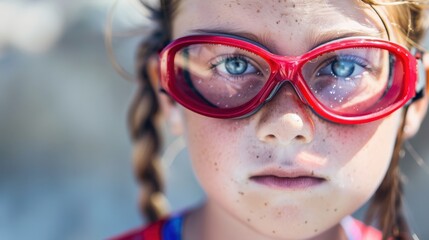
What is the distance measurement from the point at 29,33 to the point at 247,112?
5.18ft

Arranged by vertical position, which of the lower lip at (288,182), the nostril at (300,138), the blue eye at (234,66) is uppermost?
the blue eye at (234,66)

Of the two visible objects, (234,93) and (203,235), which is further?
(203,235)

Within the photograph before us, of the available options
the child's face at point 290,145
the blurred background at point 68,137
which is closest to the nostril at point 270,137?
the child's face at point 290,145

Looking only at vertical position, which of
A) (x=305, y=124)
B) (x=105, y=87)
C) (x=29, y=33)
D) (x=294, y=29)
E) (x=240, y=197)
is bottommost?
(x=105, y=87)

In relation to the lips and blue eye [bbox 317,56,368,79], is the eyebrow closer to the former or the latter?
blue eye [bbox 317,56,368,79]

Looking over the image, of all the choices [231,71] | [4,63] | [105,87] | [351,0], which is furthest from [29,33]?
[351,0]

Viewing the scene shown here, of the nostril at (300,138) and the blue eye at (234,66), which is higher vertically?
the blue eye at (234,66)

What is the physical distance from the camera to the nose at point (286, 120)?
1455 mm

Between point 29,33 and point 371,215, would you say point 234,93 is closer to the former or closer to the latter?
point 371,215

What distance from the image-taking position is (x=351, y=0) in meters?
1.49

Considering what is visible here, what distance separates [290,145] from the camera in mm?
1475

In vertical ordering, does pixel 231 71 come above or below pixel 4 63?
above

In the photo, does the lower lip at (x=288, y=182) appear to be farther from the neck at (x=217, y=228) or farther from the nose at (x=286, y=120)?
the neck at (x=217, y=228)

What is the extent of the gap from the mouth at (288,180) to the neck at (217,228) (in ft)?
0.73
